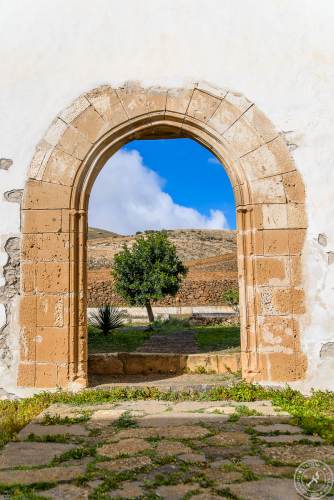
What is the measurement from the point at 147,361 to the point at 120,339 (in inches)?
197

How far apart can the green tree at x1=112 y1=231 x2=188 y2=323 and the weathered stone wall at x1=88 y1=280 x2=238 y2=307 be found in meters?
8.66

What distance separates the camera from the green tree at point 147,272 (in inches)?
722

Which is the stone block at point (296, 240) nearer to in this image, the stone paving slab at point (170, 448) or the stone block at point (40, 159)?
the stone paving slab at point (170, 448)

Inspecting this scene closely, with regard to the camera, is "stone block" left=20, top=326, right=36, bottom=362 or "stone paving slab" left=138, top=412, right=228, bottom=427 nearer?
"stone paving slab" left=138, top=412, right=228, bottom=427

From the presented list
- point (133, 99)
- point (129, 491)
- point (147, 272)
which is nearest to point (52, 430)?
point (129, 491)

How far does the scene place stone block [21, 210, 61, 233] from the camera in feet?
15.8

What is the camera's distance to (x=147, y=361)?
21.5ft

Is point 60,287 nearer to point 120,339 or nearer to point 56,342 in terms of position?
point 56,342

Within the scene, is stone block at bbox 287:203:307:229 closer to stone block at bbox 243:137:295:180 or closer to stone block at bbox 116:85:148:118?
stone block at bbox 243:137:295:180

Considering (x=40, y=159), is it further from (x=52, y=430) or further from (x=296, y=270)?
(x=296, y=270)

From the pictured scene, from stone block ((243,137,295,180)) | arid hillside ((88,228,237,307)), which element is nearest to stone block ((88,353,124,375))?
stone block ((243,137,295,180))

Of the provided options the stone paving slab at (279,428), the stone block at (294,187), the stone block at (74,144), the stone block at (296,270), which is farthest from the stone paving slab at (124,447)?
the stone block at (74,144)

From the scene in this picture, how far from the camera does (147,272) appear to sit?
737 inches

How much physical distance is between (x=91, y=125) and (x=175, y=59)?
4.01 ft
